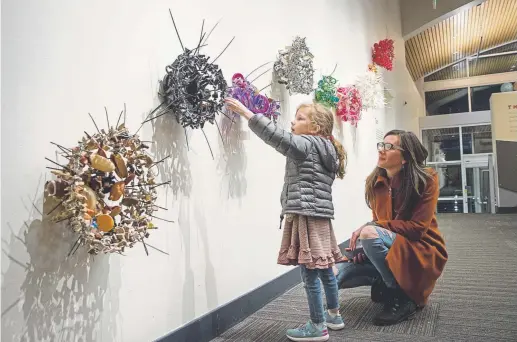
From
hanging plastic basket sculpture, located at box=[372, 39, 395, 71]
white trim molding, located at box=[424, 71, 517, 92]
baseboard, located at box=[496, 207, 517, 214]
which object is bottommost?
baseboard, located at box=[496, 207, 517, 214]

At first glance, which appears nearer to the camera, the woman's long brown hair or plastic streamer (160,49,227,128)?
plastic streamer (160,49,227,128)

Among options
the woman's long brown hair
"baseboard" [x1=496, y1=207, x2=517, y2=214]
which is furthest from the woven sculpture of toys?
"baseboard" [x1=496, y1=207, x2=517, y2=214]

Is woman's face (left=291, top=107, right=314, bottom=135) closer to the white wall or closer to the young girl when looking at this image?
the young girl

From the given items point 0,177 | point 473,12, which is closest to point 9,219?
point 0,177

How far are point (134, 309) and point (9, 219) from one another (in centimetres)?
60

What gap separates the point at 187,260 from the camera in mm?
1848

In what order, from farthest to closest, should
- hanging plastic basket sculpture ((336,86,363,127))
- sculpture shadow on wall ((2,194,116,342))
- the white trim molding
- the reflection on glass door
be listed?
1. the white trim molding
2. the reflection on glass door
3. hanging plastic basket sculpture ((336,86,363,127))
4. sculpture shadow on wall ((2,194,116,342))

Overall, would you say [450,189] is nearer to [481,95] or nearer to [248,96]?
[481,95]

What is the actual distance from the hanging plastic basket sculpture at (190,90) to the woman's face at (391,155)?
939 millimetres

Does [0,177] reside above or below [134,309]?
above

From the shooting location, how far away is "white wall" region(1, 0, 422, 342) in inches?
46.6

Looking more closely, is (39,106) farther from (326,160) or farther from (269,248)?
(269,248)

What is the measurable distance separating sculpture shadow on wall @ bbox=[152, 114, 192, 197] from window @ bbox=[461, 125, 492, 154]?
10649 mm

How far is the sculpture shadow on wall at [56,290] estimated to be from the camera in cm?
117
